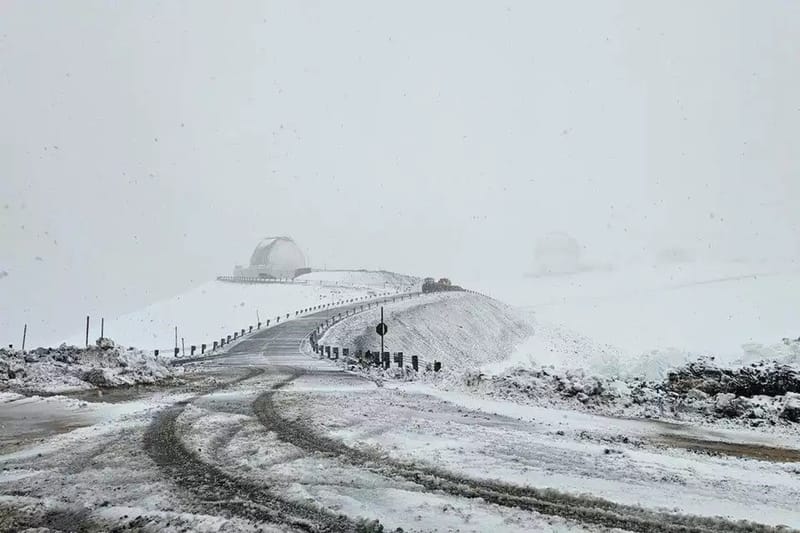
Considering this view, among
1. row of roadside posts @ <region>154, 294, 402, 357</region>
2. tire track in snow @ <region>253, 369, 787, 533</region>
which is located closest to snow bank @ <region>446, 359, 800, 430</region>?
tire track in snow @ <region>253, 369, 787, 533</region>

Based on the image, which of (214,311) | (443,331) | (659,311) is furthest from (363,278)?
(443,331)

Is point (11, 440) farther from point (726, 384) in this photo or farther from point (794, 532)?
point (726, 384)

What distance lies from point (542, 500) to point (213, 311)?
236ft

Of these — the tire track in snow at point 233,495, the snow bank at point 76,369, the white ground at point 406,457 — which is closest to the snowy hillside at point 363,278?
the snow bank at point 76,369

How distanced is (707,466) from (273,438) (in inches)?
245

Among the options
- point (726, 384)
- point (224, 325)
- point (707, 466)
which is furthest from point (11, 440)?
point (224, 325)

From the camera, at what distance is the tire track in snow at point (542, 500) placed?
199 inches

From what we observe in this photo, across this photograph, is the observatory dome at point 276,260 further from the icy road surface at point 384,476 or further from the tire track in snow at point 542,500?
the tire track in snow at point 542,500

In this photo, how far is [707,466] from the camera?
7.34 m

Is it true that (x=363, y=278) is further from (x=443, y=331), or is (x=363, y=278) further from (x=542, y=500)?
(x=542, y=500)

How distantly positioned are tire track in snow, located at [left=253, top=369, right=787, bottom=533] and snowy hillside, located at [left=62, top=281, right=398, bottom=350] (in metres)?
47.7

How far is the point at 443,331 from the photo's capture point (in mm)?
52469

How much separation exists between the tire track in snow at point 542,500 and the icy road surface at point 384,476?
0.08 feet

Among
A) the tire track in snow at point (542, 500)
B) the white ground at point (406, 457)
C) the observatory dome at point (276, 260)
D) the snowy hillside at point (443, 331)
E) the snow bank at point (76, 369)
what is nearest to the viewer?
the tire track in snow at point (542, 500)
